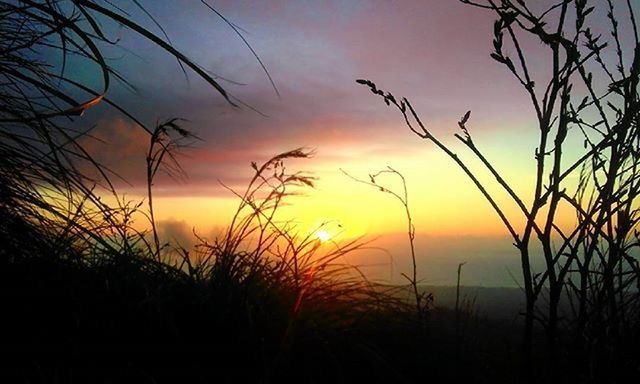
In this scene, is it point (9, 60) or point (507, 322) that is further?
point (507, 322)

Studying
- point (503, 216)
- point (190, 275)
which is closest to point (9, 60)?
point (190, 275)

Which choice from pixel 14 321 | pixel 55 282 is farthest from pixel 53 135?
pixel 14 321

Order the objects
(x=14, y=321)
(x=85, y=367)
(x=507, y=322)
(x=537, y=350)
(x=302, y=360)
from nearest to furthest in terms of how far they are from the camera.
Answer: (x=85, y=367) < (x=14, y=321) < (x=302, y=360) < (x=537, y=350) < (x=507, y=322)

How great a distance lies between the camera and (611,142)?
2291 millimetres

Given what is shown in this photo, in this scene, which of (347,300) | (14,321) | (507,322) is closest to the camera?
(14,321)

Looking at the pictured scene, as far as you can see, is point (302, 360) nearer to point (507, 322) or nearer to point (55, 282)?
point (55, 282)

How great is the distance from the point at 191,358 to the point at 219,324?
0.22 meters

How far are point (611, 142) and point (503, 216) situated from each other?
0.50 m

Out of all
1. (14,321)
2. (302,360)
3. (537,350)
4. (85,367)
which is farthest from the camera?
(537,350)

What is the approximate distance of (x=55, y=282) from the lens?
7.94 ft

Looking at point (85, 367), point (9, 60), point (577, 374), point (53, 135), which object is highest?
point (9, 60)

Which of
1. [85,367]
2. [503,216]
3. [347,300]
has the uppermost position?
[503,216]

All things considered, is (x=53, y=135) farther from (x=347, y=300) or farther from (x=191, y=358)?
(x=347, y=300)

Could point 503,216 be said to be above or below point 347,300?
above
